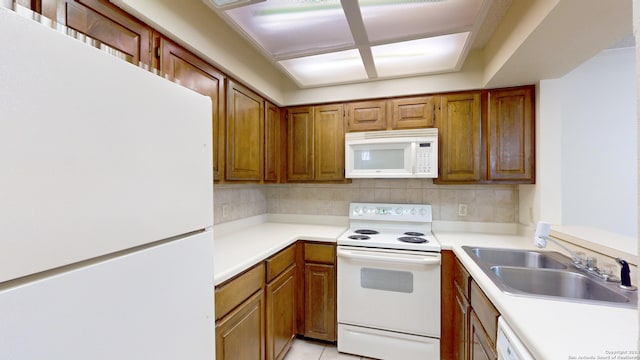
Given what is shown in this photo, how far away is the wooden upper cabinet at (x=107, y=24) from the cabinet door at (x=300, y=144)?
4.61ft

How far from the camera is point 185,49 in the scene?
141cm

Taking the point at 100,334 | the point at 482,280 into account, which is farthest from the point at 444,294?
the point at 100,334

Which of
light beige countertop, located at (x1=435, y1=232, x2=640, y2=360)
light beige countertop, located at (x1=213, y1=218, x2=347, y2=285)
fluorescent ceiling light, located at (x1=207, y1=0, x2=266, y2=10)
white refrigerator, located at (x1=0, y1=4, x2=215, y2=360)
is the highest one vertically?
fluorescent ceiling light, located at (x1=207, y1=0, x2=266, y2=10)

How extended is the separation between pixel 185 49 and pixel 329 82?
123 centimetres

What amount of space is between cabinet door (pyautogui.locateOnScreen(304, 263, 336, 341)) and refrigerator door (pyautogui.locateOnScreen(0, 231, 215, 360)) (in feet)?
3.97

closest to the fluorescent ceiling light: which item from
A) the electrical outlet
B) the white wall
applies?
the electrical outlet

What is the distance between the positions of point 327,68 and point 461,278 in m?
1.77

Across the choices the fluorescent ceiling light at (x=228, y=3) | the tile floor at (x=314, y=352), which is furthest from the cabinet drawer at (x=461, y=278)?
the fluorescent ceiling light at (x=228, y=3)

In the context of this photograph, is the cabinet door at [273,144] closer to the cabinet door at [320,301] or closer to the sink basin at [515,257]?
the cabinet door at [320,301]

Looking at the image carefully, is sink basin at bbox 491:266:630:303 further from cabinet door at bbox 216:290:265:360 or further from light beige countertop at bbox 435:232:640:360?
cabinet door at bbox 216:290:265:360

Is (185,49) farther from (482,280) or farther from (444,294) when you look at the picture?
(444,294)

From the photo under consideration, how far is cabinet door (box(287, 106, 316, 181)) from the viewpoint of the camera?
2.45 meters

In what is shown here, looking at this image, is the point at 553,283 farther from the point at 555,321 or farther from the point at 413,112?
the point at 413,112

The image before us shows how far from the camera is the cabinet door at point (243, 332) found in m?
1.21
